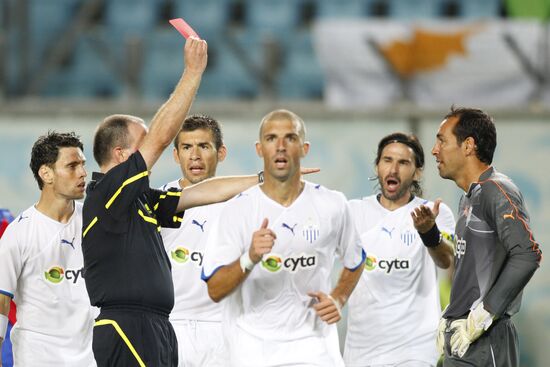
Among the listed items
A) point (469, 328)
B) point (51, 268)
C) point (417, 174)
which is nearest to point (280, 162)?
point (469, 328)

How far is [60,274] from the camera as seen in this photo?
6594 millimetres

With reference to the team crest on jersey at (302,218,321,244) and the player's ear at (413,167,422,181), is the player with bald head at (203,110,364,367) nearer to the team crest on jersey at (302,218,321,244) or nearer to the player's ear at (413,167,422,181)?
the team crest on jersey at (302,218,321,244)

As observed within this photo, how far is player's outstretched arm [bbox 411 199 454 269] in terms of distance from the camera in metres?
6.61

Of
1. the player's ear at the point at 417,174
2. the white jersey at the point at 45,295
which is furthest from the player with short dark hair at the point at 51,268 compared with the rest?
the player's ear at the point at 417,174

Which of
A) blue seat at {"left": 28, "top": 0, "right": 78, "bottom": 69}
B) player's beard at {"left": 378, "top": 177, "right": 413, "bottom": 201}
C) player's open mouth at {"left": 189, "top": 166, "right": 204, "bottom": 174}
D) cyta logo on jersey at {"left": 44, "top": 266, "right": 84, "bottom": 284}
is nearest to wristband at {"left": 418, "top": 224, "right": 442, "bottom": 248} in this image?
player's beard at {"left": 378, "top": 177, "right": 413, "bottom": 201}

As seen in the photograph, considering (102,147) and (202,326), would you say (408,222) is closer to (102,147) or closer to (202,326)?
(202,326)

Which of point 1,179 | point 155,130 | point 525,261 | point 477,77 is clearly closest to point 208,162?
point 155,130

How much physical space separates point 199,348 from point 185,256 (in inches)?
25.3

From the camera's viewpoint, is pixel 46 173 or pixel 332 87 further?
pixel 332 87

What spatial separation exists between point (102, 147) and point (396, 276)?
2.49 m

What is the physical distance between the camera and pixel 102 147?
5.79 meters

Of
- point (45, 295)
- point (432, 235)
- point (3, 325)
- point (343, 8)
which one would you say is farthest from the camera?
point (343, 8)

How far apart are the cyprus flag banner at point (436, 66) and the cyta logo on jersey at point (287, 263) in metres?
5.58

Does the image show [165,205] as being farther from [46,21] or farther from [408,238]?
[46,21]
